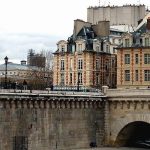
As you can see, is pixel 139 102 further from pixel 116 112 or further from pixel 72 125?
pixel 72 125

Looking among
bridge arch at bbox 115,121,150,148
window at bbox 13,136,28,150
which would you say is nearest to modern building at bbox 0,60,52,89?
bridge arch at bbox 115,121,150,148

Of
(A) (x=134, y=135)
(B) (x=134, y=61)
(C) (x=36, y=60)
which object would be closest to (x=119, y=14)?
(B) (x=134, y=61)

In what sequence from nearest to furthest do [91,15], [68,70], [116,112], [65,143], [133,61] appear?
[65,143]
[116,112]
[133,61]
[68,70]
[91,15]

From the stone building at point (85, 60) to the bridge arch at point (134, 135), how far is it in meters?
14.4

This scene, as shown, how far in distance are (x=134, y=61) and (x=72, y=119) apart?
22959mm

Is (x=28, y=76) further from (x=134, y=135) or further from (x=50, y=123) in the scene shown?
(x=50, y=123)

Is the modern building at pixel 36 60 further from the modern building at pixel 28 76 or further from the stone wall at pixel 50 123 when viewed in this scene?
the stone wall at pixel 50 123

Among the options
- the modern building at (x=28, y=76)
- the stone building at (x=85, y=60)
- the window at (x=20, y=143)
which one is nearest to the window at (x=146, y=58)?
the stone building at (x=85, y=60)

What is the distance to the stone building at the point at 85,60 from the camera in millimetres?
86000

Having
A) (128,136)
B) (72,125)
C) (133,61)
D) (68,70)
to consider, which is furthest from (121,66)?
(72,125)

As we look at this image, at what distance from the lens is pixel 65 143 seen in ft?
202

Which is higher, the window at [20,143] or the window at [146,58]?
the window at [146,58]

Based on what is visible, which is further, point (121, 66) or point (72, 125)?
point (121, 66)

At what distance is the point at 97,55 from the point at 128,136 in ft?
70.6
